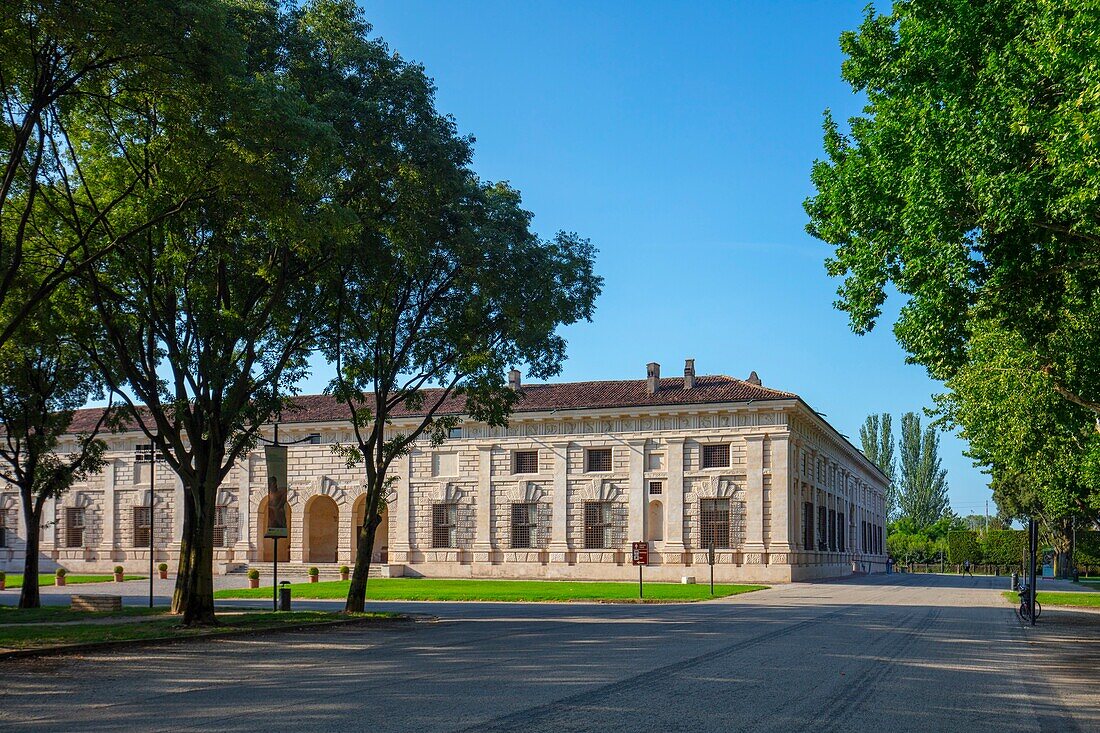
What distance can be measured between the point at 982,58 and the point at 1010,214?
307 centimetres

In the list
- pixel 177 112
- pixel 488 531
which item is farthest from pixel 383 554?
pixel 177 112

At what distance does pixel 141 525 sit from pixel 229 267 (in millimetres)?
45858

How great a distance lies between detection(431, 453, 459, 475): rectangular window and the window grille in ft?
73.3

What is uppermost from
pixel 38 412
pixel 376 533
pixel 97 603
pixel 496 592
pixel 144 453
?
pixel 38 412

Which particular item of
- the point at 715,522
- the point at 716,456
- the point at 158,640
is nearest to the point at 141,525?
the point at 715,522

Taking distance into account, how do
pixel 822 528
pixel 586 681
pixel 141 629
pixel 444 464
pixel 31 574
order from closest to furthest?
1. pixel 586 681
2. pixel 141 629
3. pixel 31 574
4. pixel 444 464
5. pixel 822 528

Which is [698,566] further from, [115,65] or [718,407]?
[115,65]

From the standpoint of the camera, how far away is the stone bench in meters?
28.6

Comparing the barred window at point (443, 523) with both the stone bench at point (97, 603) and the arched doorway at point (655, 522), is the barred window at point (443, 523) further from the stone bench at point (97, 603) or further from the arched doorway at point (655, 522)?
the stone bench at point (97, 603)

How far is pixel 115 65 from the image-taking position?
16812 mm

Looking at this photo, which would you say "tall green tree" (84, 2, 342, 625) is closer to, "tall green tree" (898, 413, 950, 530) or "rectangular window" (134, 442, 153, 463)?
"rectangular window" (134, 442, 153, 463)

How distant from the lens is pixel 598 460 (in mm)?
58438

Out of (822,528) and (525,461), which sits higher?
(525,461)

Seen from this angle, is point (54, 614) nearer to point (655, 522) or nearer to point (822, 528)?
point (655, 522)
